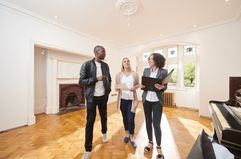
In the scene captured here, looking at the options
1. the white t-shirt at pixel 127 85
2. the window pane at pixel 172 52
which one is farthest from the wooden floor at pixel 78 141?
the window pane at pixel 172 52

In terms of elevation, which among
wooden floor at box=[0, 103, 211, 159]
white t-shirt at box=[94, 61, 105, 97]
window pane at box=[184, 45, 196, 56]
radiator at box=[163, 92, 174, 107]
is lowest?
wooden floor at box=[0, 103, 211, 159]

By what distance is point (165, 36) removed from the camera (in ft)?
13.6

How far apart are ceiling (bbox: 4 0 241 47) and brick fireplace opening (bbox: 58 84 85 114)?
204cm

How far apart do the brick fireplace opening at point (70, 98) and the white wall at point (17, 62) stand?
3.83ft

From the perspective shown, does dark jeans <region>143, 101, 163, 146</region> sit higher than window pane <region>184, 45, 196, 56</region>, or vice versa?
window pane <region>184, 45, 196, 56</region>

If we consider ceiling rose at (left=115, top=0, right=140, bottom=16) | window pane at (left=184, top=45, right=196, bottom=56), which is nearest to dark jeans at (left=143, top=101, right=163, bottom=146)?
ceiling rose at (left=115, top=0, right=140, bottom=16)

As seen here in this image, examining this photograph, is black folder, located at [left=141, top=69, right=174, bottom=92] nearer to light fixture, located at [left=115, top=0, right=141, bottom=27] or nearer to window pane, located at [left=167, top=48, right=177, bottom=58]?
light fixture, located at [left=115, top=0, right=141, bottom=27]

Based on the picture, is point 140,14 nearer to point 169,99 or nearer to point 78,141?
point 78,141

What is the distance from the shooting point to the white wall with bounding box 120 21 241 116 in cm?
294

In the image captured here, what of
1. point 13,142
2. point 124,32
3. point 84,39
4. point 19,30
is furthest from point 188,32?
point 13,142

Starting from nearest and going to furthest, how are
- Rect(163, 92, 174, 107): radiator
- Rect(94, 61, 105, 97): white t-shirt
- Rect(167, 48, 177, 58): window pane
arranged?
Rect(94, 61, 105, 97): white t-shirt, Rect(163, 92, 174, 107): radiator, Rect(167, 48, 177, 58): window pane

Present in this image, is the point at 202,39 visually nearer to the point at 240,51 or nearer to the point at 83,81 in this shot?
the point at 240,51

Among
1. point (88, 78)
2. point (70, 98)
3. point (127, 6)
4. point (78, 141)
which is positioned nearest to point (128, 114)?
point (88, 78)

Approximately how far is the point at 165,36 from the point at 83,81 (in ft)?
12.3
